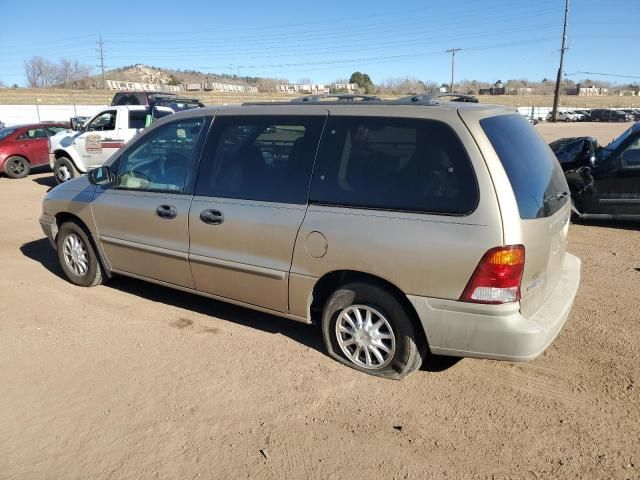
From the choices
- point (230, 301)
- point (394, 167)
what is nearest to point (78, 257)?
point (230, 301)

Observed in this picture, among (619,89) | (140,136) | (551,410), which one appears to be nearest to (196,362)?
(140,136)

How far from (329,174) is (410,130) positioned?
61 centimetres

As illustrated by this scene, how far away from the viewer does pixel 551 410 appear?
10.2 feet

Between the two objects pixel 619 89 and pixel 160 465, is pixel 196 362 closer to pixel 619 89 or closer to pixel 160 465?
pixel 160 465

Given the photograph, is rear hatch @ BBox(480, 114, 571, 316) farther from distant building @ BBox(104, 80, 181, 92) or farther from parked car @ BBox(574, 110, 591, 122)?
distant building @ BBox(104, 80, 181, 92)

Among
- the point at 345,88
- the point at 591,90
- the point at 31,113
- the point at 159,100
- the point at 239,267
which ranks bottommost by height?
the point at 239,267

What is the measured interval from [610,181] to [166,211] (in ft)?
20.2

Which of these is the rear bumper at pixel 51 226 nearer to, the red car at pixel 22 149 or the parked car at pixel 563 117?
the red car at pixel 22 149

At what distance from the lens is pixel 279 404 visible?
3254 millimetres

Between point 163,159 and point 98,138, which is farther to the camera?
point 98,138

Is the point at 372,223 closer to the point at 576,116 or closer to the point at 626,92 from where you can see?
the point at 576,116

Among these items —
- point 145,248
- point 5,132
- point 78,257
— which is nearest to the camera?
point 145,248

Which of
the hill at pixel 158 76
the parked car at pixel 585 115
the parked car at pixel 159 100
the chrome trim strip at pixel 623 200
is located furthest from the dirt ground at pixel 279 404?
the hill at pixel 158 76

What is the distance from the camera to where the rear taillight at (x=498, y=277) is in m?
2.87
